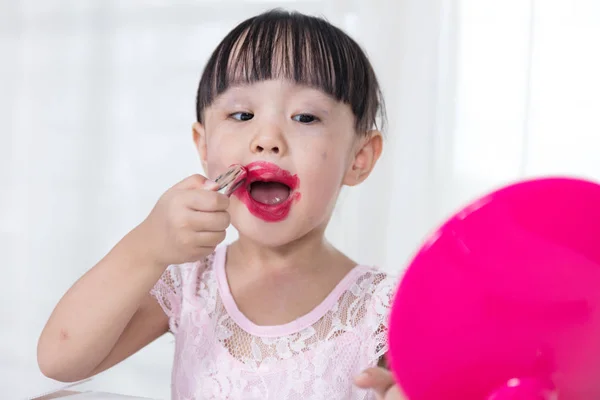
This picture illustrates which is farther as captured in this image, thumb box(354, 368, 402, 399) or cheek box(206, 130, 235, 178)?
cheek box(206, 130, 235, 178)

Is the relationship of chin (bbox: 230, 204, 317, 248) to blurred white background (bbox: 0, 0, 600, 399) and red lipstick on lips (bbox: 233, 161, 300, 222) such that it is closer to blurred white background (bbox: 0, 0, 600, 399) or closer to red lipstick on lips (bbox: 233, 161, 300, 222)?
red lipstick on lips (bbox: 233, 161, 300, 222)

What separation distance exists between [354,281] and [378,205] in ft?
1.91

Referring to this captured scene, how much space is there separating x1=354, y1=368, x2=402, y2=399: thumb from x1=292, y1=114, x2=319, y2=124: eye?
28cm

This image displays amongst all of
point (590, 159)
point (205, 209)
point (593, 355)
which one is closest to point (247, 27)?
point (205, 209)

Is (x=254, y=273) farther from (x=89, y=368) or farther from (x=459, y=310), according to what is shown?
(x=459, y=310)

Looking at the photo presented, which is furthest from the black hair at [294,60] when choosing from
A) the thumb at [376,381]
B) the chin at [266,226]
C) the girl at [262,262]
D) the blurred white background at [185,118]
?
the blurred white background at [185,118]

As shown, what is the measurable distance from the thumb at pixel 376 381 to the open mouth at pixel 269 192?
24 centimetres

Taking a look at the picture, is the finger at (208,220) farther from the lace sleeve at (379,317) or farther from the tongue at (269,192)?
the lace sleeve at (379,317)

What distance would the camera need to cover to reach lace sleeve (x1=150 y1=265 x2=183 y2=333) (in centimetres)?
79

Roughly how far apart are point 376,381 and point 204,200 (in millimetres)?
205

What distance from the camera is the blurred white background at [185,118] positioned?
128 centimetres

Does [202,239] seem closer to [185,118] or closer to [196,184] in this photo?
[196,184]

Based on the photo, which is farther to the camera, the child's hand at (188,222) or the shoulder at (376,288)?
the shoulder at (376,288)

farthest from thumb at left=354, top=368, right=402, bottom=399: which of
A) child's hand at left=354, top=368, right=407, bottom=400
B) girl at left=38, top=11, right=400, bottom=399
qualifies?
girl at left=38, top=11, right=400, bottom=399
